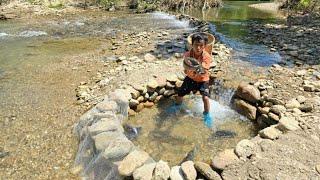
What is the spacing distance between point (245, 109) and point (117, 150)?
3253mm

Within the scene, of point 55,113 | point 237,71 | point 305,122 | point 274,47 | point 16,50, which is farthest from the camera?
point 16,50

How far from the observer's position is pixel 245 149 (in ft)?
16.2

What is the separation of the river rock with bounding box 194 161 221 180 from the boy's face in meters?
2.44

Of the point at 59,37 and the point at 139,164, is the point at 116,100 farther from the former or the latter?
the point at 59,37

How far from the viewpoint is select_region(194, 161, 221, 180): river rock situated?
440cm

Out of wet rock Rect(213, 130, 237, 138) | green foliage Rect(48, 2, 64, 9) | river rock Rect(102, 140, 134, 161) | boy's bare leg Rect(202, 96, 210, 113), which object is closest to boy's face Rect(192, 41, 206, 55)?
boy's bare leg Rect(202, 96, 210, 113)

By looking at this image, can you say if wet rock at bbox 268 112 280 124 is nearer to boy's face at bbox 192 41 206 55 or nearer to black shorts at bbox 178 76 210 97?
black shorts at bbox 178 76 210 97

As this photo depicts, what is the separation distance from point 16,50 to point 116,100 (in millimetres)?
7516

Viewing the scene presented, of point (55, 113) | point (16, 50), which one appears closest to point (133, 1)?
point (16, 50)

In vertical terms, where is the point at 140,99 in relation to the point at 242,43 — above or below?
below

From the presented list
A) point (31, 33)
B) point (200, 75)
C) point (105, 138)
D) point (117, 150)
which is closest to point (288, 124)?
point (200, 75)

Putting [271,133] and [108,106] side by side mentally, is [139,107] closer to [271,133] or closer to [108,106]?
[108,106]

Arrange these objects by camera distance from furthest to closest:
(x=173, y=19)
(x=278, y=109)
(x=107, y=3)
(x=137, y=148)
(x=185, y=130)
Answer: (x=107, y=3) → (x=173, y=19) → (x=185, y=130) → (x=278, y=109) → (x=137, y=148)

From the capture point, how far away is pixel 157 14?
70.2 feet
